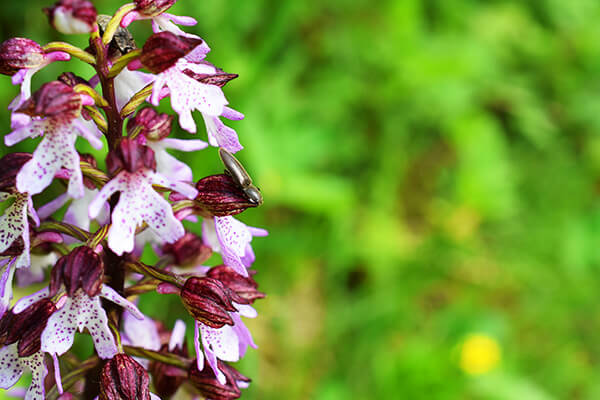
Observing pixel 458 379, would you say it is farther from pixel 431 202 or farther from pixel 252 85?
pixel 252 85

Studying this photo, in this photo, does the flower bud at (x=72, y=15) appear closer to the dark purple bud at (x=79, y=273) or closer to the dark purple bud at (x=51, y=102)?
the dark purple bud at (x=51, y=102)

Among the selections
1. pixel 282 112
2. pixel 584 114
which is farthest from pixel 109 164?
pixel 584 114

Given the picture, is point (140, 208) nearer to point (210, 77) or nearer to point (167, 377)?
point (210, 77)

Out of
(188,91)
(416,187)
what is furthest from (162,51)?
(416,187)

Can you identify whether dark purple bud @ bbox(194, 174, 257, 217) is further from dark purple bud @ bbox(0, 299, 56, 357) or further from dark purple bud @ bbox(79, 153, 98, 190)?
dark purple bud @ bbox(0, 299, 56, 357)

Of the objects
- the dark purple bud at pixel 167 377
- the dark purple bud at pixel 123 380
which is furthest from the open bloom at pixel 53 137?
the dark purple bud at pixel 167 377

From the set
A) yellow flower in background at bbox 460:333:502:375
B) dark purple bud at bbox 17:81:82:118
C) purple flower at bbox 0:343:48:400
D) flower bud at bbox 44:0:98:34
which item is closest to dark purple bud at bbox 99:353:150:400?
purple flower at bbox 0:343:48:400
